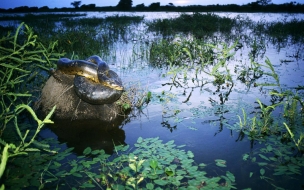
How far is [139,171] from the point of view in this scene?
2797 millimetres

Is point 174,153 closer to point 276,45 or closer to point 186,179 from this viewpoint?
point 186,179

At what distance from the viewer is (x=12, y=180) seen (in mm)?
2514

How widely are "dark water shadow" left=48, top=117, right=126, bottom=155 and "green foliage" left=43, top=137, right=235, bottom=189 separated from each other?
271 mm

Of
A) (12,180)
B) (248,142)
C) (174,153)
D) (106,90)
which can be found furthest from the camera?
(106,90)

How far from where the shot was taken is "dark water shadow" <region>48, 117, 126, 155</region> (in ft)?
11.5

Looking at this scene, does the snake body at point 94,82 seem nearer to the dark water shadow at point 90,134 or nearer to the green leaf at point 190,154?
the dark water shadow at point 90,134

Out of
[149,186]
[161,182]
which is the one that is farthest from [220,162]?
[149,186]

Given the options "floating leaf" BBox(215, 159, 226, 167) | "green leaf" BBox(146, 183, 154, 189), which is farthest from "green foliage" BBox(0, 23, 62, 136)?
"floating leaf" BBox(215, 159, 226, 167)

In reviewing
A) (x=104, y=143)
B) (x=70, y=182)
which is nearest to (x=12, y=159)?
(x=70, y=182)

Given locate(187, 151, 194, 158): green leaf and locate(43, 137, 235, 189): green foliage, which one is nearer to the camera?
locate(43, 137, 235, 189): green foliage

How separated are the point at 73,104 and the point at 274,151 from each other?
3520mm

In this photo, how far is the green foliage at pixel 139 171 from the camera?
2.56 meters

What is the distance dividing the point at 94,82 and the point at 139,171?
199cm

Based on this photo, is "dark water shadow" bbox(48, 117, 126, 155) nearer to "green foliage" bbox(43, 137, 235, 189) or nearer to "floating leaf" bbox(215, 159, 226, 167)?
"green foliage" bbox(43, 137, 235, 189)
